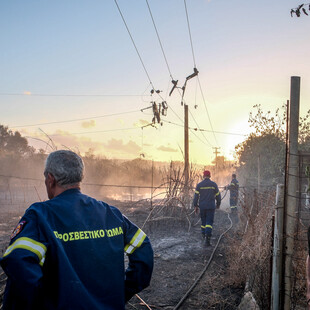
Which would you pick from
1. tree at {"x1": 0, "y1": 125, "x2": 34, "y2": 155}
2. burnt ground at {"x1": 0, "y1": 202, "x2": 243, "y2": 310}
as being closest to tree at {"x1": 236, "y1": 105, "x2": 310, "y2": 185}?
burnt ground at {"x1": 0, "y1": 202, "x2": 243, "y2": 310}

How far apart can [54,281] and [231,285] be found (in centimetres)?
478

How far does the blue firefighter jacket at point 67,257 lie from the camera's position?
160cm

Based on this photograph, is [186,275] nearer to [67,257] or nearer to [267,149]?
[67,257]

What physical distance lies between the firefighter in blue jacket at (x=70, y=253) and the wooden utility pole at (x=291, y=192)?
1.82 meters

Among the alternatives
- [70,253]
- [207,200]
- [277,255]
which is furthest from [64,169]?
[207,200]

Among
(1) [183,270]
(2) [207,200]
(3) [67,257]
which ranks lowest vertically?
(1) [183,270]

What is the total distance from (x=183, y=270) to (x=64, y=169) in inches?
224

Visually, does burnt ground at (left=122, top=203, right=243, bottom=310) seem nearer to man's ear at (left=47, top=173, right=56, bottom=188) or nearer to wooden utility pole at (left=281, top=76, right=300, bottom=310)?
wooden utility pole at (left=281, top=76, right=300, bottom=310)

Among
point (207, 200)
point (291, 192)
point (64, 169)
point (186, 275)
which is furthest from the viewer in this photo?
point (207, 200)

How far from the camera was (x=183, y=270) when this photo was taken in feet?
22.6

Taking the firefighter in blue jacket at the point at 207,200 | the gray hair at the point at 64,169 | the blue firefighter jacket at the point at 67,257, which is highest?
the gray hair at the point at 64,169

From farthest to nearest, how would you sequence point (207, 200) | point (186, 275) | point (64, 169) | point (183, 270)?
point (207, 200) < point (183, 270) < point (186, 275) < point (64, 169)

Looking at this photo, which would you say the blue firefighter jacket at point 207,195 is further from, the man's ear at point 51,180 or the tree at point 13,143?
the tree at point 13,143

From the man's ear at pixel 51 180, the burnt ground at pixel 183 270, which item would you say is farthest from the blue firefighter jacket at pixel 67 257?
the burnt ground at pixel 183 270
